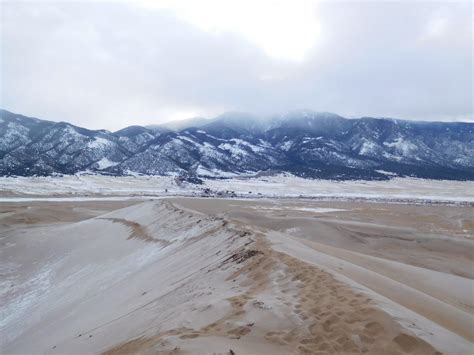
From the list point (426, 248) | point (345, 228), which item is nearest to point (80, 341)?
point (426, 248)

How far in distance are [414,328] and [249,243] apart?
6880 millimetres

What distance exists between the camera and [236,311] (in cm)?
642

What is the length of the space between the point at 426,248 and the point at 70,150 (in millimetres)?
145850

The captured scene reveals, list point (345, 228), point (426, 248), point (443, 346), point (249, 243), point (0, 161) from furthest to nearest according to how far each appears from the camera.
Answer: point (0, 161)
point (345, 228)
point (426, 248)
point (249, 243)
point (443, 346)

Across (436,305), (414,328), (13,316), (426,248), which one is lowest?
(13,316)

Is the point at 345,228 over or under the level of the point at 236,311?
under

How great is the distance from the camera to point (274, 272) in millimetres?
8586

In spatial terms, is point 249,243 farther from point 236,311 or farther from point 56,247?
point 56,247

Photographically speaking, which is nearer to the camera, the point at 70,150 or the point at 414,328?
the point at 414,328

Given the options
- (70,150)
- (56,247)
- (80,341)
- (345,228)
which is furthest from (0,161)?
(80,341)

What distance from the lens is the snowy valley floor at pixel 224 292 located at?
17.7ft

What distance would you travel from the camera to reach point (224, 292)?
308 inches

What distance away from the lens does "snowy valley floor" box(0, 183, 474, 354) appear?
541 cm

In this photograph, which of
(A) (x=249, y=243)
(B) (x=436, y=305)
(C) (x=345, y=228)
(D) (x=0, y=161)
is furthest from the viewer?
(D) (x=0, y=161)
